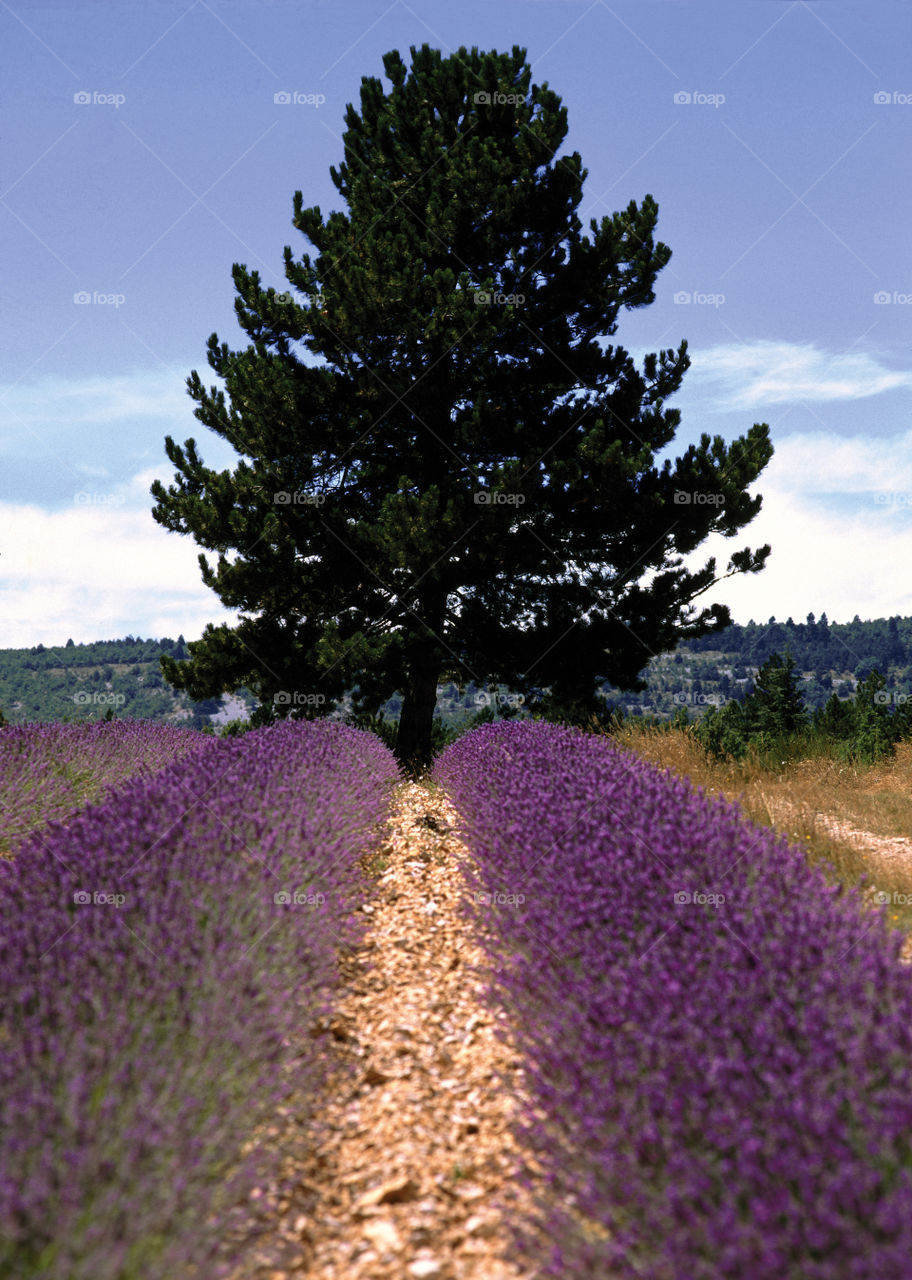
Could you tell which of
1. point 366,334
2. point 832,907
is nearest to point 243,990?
point 832,907

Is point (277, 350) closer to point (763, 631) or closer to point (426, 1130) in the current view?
point (426, 1130)

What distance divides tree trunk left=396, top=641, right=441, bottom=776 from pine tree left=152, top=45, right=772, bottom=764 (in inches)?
1.3

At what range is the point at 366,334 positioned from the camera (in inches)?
406

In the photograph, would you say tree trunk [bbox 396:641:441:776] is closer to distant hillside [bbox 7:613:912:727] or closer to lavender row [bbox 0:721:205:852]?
lavender row [bbox 0:721:205:852]

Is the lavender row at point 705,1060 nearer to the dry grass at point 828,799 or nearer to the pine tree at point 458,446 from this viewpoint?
the dry grass at point 828,799

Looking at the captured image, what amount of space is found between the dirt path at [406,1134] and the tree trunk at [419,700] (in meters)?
7.19

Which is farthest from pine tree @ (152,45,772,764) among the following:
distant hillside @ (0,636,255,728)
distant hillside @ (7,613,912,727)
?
distant hillside @ (7,613,912,727)

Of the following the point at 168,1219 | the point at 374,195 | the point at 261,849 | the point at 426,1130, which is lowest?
the point at 426,1130

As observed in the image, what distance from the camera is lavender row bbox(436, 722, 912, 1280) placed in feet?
5.45

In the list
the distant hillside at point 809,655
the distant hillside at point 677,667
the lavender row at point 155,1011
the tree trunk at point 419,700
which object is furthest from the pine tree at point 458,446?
the distant hillside at point 809,655

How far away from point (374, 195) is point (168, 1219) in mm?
12109

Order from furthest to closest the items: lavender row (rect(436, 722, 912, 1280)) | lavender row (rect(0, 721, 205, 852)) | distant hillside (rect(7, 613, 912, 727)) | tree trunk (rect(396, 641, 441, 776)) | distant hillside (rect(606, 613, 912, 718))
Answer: distant hillside (rect(606, 613, 912, 718)) → distant hillside (rect(7, 613, 912, 727)) → tree trunk (rect(396, 641, 441, 776)) → lavender row (rect(0, 721, 205, 852)) → lavender row (rect(436, 722, 912, 1280))

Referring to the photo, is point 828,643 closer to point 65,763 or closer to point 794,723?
point 794,723

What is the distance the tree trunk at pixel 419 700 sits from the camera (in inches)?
461
